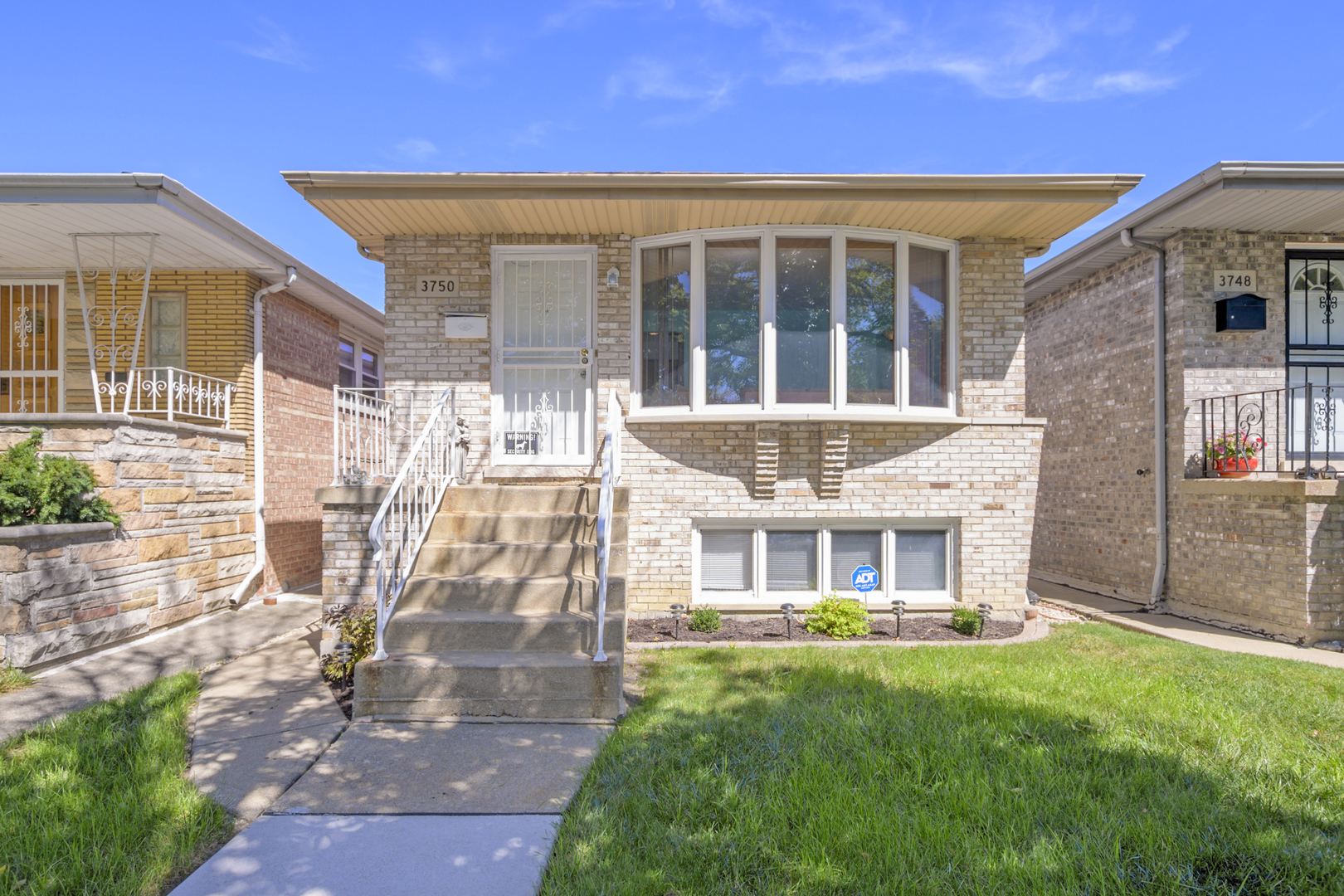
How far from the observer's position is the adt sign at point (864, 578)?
710 cm

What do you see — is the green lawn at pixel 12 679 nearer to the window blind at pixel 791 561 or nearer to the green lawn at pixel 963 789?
the green lawn at pixel 963 789

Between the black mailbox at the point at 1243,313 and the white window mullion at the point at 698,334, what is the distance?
5.84m

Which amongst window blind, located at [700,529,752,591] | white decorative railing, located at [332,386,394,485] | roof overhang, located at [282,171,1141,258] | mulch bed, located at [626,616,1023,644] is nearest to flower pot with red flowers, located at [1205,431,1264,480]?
mulch bed, located at [626,616,1023,644]

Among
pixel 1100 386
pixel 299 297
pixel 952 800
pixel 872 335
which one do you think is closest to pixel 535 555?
pixel 952 800

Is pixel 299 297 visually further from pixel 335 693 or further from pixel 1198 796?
pixel 1198 796

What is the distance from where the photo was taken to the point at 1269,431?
774cm

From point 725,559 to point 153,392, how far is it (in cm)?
662

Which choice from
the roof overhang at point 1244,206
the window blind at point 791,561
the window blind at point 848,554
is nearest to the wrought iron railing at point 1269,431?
the roof overhang at point 1244,206

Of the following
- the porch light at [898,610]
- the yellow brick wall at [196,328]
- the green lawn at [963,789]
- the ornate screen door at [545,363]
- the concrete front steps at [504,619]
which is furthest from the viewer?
the yellow brick wall at [196,328]

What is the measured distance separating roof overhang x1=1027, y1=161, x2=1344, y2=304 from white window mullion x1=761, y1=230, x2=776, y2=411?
14.2 feet

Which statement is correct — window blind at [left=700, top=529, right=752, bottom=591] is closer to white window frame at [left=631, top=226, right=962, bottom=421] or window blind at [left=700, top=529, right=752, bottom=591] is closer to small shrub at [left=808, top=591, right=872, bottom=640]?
small shrub at [left=808, top=591, right=872, bottom=640]

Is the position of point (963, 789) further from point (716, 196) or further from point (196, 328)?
point (196, 328)

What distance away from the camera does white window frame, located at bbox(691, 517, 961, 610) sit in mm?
7125

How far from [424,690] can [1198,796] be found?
13.6 ft
